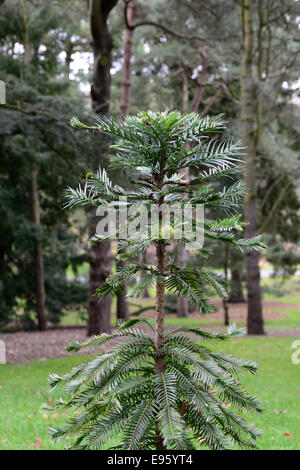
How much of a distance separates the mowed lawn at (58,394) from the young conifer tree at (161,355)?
998mm

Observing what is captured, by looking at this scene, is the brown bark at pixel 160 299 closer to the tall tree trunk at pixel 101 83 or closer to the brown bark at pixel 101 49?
the tall tree trunk at pixel 101 83

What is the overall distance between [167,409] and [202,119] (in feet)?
4.83

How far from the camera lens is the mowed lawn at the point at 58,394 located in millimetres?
5496

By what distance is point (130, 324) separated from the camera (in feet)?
8.93

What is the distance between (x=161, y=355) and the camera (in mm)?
2719

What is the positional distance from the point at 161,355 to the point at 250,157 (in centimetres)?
1252

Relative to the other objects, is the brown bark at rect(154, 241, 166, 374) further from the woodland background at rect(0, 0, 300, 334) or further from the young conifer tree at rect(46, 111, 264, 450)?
the woodland background at rect(0, 0, 300, 334)

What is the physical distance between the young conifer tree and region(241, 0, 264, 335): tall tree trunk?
11.5 meters

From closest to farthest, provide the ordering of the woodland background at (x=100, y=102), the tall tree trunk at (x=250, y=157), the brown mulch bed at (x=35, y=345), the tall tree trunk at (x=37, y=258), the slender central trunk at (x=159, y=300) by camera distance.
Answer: the slender central trunk at (x=159, y=300) < the woodland background at (x=100, y=102) < the brown mulch bed at (x=35, y=345) < the tall tree trunk at (x=250, y=157) < the tall tree trunk at (x=37, y=258)

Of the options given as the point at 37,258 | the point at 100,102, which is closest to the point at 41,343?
the point at 37,258

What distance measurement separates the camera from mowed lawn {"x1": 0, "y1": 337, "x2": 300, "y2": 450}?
5.50m

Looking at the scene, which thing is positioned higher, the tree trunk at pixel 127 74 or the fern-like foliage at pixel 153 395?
the tree trunk at pixel 127 74

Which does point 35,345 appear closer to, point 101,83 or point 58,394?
point 58,394

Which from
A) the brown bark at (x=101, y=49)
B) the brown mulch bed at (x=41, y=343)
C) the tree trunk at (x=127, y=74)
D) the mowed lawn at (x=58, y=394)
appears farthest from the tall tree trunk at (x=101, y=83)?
the tree trunk at (x=127, y=74)
